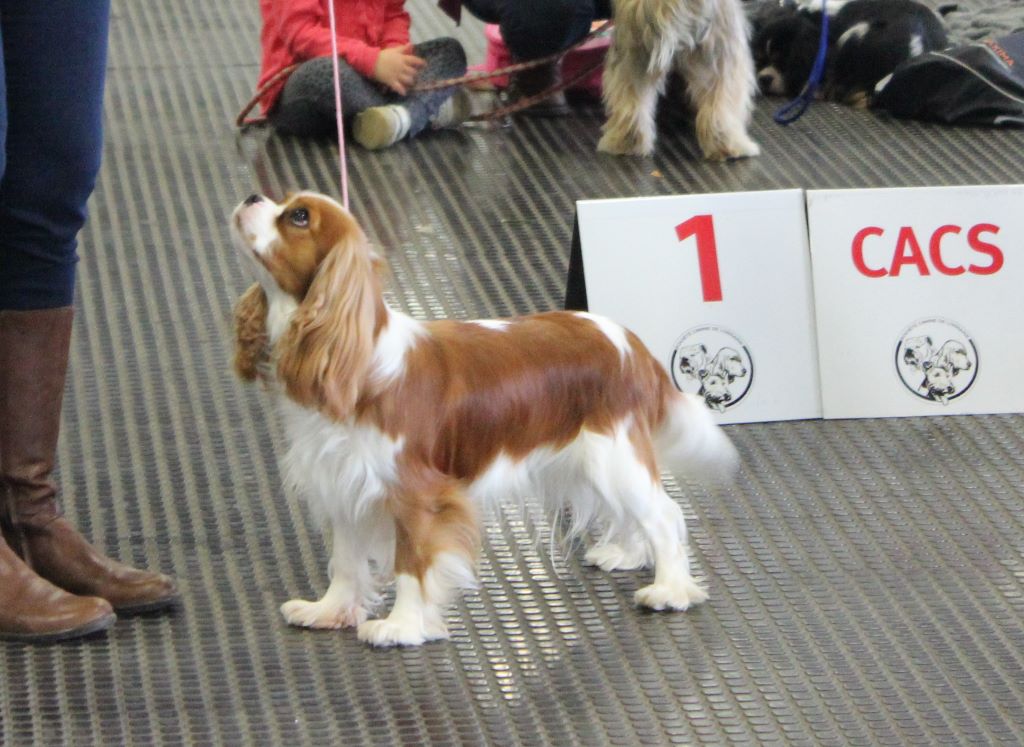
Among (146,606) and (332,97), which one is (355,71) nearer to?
(332,97)

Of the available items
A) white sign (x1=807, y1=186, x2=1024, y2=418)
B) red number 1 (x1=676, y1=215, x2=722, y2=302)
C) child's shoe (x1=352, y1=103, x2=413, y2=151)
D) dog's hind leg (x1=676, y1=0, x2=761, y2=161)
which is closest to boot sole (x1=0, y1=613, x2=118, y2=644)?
red number 1 (x1=676, y1=215, x2=722, y2=302)

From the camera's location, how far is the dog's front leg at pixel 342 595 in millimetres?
2105

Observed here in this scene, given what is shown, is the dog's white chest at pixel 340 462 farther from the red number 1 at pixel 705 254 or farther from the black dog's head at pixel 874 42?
the black dog's head at pixel 874 42

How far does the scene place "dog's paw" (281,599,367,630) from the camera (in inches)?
83.0

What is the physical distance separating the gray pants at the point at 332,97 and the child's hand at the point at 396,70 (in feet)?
0.12

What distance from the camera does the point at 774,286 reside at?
9.08ft

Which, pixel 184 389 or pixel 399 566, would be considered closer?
pixel 399 566

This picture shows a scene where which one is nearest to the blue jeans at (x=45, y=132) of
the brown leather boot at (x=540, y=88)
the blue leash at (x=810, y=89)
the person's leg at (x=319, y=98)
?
the person's leg at (x=319, y=98)

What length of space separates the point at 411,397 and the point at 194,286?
1.33 metres

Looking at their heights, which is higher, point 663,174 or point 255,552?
point 255,552

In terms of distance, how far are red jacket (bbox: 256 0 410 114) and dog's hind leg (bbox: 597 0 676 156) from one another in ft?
2.02

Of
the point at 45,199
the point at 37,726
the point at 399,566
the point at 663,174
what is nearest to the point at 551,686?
the point at 399,566

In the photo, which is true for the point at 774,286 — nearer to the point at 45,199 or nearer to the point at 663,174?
the point at 663,174

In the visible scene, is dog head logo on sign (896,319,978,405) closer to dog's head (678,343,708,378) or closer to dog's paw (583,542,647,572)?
dog's head (678,343,708,378)
